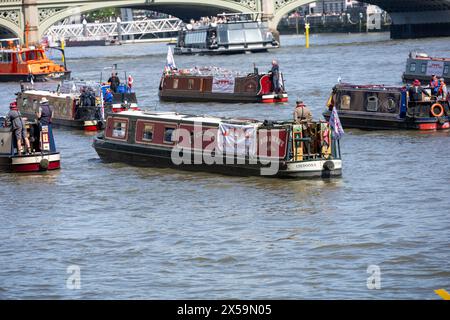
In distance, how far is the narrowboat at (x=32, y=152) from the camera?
3200 cm

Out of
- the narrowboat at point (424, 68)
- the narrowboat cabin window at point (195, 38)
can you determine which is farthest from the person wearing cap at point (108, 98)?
the narrowboat cabin window at point (195, 38)

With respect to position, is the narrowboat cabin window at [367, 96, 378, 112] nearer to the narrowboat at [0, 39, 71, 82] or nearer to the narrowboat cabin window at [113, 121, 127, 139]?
the narrowboat cabin window at [113, 121, 127, 139]

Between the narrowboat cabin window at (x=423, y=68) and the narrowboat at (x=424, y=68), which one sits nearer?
the narrowboat at (x=424, y=68)

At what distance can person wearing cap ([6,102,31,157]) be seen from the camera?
3155 cm

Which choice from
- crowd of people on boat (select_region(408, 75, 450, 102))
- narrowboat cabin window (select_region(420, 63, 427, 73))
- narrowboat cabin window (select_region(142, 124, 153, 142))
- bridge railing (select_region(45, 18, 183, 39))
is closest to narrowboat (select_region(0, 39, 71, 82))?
narrowboat cabin window (select_region(420, 63, 427, 73))

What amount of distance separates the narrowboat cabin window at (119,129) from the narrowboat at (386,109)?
9964 millimetres

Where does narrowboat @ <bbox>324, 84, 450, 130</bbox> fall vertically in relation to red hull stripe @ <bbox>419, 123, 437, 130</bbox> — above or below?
above

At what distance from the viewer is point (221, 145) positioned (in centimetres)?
3100

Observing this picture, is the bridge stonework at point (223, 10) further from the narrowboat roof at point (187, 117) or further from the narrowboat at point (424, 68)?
the narrowboat roof at point (187, 117)

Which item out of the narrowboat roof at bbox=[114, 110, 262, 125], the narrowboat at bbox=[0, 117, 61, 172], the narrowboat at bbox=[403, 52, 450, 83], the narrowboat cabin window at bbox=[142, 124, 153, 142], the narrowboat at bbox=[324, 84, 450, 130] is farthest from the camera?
the narrowboat at bbox=[403, 52, 450, 83]
